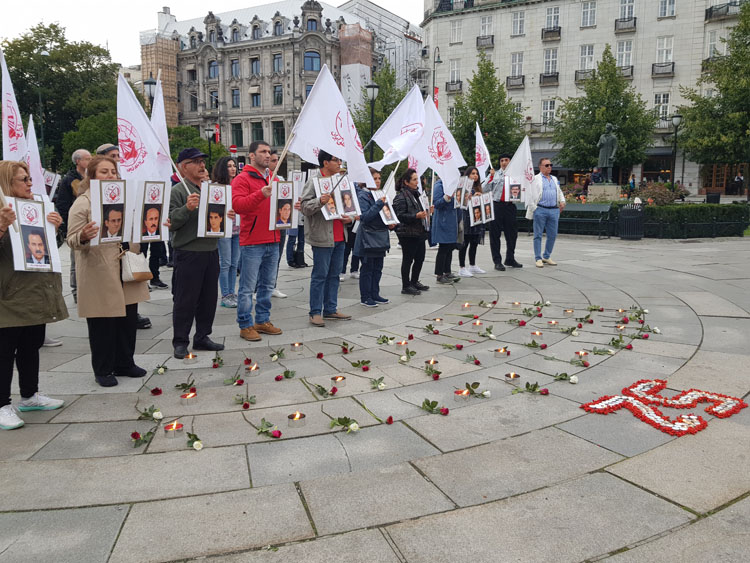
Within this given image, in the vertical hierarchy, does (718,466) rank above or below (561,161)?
below

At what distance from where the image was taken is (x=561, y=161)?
1523 inches

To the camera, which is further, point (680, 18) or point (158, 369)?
point (680, 18)

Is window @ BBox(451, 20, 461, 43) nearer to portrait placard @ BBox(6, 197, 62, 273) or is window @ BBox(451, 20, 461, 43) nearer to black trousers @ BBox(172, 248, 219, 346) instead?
black trousers @ BBox(172, 248, 219, 346)

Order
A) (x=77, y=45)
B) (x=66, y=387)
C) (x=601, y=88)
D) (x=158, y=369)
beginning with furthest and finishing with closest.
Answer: (x=77, y=45) < (x=601, y=88) < (x=158, y=369) < (x=66, y=387)

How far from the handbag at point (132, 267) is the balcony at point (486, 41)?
46.6 metres

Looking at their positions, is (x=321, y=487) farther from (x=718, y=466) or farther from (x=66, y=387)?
(x=66, y=387)

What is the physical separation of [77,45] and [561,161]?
1533 inches

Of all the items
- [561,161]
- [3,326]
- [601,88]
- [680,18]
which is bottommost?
[3,326]

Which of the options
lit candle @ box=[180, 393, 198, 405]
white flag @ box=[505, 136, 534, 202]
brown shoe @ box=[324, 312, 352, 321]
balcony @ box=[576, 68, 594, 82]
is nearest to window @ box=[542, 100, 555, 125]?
balcony @ box=[576, 68, 594, 82]

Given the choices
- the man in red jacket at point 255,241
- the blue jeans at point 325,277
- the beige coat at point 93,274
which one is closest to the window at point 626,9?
the blue jeans at point 325,277

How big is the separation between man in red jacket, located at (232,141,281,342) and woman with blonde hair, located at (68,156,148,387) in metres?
1.35

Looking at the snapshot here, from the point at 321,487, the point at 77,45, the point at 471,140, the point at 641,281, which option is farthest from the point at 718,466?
the point at 77,45

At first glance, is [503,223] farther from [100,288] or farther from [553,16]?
[553,16]

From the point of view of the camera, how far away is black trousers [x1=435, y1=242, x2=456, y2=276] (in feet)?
29.8
